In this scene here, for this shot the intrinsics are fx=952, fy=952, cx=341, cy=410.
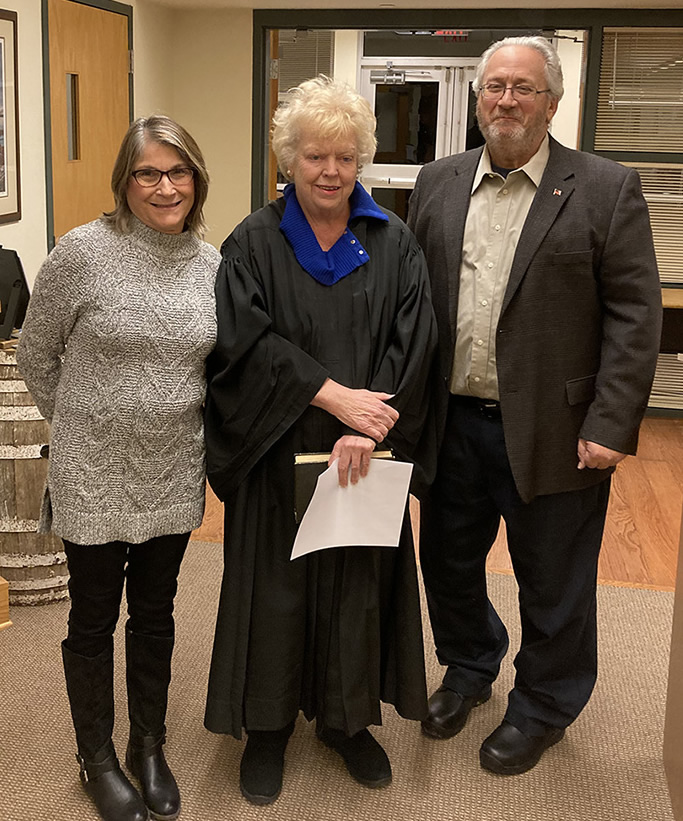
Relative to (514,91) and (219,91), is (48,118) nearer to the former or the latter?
(219,91)

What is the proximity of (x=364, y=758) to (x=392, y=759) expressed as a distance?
0.39ft

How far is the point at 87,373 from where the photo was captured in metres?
1.83

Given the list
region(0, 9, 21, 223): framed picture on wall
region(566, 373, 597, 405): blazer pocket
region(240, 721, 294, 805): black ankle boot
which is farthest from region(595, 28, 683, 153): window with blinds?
region(240, 721, 294, 805): black ankle boot

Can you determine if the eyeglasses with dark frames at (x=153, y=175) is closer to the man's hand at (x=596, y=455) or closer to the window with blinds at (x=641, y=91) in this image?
the man's hand at (x=596, y=455)

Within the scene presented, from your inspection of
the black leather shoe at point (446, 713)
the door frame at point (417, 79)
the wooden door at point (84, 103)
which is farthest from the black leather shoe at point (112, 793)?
the door frame at point (417, 79)

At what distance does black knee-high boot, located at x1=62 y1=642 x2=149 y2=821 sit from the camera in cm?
201

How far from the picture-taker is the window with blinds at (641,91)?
4.96m

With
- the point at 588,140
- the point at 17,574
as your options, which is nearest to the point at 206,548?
the point at 17,574

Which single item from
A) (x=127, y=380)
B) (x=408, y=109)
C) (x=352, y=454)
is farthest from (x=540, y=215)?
(x=408, y=109)

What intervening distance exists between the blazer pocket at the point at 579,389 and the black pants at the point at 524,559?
179 millimetres

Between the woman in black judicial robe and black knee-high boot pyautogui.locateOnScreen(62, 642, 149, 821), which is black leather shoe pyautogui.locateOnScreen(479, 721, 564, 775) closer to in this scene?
the woman in black judicial robe

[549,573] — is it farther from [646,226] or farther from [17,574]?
[17,574]

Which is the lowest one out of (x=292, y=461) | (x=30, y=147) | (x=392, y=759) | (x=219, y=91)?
(x=392, y=759)

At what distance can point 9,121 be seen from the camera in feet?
12.0
